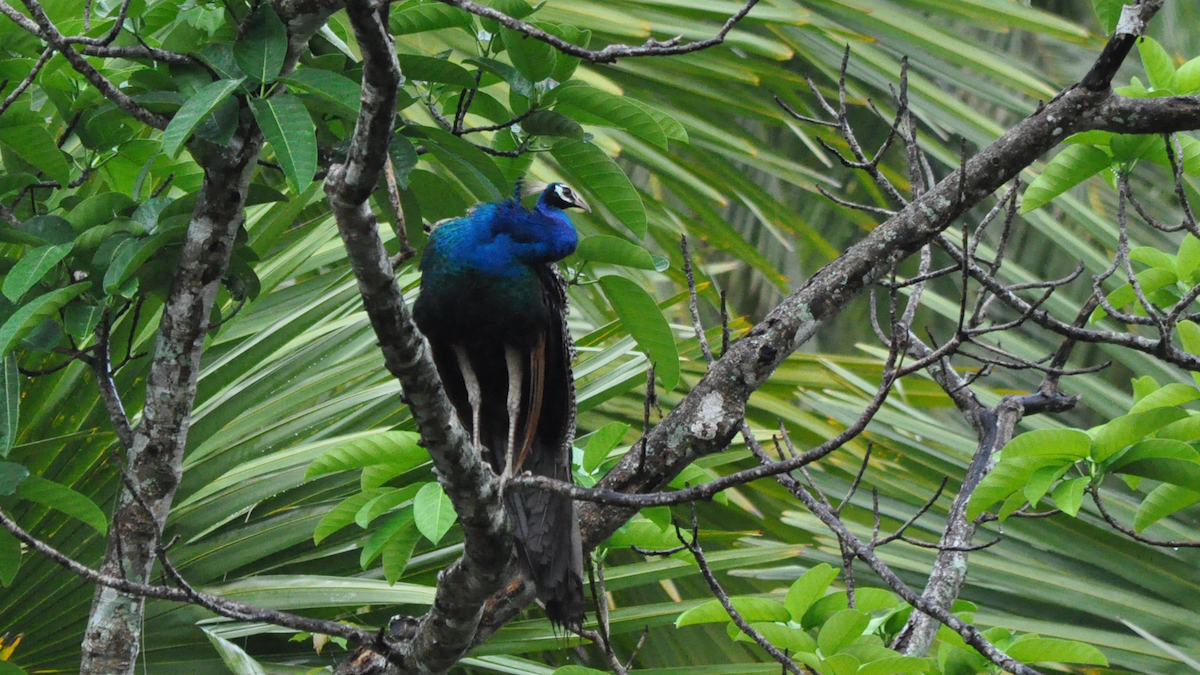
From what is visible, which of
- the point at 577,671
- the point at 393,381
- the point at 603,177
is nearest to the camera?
the point at 577,671

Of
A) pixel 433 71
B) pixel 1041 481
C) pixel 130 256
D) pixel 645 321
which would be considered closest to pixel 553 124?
pixel 433 71

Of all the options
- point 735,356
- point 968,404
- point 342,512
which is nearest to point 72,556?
point 342,512

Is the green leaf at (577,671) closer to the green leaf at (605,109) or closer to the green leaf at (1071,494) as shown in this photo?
the green leaf at (1071,494)

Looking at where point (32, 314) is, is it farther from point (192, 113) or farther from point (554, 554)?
point (554, 554)

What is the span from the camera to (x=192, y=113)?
1.47m

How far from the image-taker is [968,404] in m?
2.28

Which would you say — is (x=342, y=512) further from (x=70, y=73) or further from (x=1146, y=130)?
(x=1146, y=130)

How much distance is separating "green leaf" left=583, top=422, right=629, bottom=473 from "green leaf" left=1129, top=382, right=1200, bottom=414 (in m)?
0.89

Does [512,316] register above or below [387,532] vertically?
above

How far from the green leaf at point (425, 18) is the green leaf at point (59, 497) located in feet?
3.26

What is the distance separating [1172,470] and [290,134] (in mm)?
1409

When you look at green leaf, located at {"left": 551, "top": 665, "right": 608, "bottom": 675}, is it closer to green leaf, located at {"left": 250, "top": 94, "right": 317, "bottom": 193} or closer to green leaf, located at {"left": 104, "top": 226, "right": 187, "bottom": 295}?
green leaf, located at {"left": 250, "top": 94, "right": 317, "bottom": 193}

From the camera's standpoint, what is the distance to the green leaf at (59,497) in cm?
186

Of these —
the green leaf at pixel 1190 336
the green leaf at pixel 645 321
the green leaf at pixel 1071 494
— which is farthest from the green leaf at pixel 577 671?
the green leaf at pixel 1190 336
